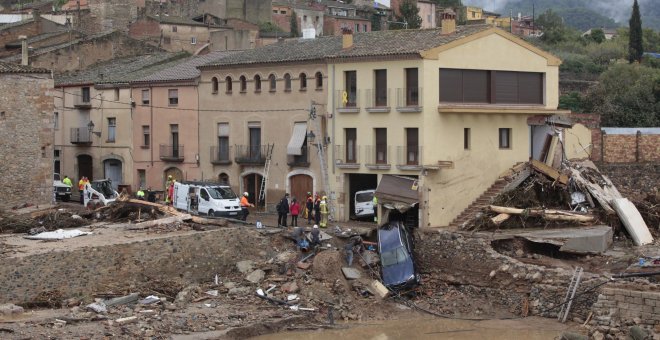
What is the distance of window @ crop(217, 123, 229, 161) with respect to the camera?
52.9 m

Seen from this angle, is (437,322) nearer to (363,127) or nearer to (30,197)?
(363,127)

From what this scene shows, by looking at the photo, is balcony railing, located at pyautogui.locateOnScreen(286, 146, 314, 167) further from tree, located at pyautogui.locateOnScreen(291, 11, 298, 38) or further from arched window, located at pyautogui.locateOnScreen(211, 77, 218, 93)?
tree, located at pyautogui.locateOnScreen(291, 11, 298, 38)

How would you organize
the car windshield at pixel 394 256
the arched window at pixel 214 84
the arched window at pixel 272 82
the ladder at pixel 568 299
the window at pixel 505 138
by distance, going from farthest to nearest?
the arched window at pixel 214 84, the arched window at pixel 272 82, the window at pixel 505 138, the car windshield at pixel 394 256, the ladder at pixel 568 299

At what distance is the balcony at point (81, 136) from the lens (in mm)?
60531

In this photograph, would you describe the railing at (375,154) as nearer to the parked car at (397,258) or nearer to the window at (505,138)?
the window at (505,138)

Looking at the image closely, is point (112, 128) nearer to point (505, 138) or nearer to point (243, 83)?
point (243, 83)

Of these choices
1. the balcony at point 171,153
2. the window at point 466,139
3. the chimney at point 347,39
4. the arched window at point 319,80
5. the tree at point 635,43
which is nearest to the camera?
the window at point 466,139

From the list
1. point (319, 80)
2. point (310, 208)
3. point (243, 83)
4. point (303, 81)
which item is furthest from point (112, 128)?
point (310, 208)

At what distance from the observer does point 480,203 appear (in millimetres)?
45156

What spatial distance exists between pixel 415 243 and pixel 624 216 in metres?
8.54

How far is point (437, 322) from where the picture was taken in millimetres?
35750

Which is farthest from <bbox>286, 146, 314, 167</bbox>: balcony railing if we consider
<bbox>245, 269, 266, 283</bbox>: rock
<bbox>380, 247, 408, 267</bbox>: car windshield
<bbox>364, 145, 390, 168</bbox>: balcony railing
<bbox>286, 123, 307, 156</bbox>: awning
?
<bbox>245, 269, 266, 283</bbox>: rock

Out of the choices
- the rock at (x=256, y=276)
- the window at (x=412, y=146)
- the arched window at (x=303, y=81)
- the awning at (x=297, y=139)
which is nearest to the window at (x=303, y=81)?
the arched window at (x=303, y=81)

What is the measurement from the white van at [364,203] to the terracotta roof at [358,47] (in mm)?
5743
